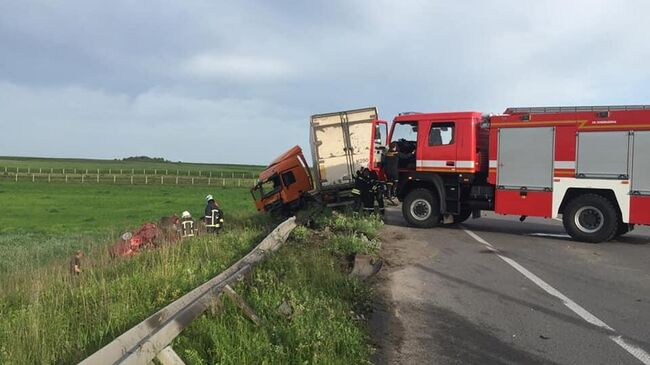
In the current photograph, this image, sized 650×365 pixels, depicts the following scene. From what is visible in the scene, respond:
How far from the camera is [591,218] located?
1293 cm

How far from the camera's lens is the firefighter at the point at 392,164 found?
1612 centimetres

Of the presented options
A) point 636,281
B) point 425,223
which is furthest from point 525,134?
point 636,281

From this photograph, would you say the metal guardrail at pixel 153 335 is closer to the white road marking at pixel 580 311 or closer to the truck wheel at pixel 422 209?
the white road marking at pixel 580 311

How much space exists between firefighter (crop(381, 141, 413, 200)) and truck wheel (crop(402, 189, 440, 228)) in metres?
0.69

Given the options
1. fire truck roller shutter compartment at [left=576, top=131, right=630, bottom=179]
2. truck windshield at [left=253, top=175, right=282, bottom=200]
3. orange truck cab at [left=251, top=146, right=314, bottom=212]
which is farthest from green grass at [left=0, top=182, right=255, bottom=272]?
fire truck roller shutter compartment at [left=576, top=131, right=630, bottom=179]

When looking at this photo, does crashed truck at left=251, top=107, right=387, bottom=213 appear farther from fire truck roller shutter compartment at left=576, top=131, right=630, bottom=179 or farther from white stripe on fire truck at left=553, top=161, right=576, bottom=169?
fire truck roller shutter compartment at left=576, top=131, right=630, bottom=179

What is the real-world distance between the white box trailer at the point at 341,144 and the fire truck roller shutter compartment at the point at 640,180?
7315 mm

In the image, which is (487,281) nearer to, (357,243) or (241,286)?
(357,243)

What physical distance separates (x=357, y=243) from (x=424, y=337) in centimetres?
442

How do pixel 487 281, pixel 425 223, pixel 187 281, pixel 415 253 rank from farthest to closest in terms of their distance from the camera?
pixel 425 223
pixel 415 253
pixel 487 281
pixel 187 281

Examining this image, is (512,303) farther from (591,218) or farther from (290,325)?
(591,218)

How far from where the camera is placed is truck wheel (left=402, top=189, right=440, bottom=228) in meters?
15.4

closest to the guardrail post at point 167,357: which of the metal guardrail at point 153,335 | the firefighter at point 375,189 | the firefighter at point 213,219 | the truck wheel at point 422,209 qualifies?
the metal guardrail at point 153,335

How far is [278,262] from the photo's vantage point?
828cm
